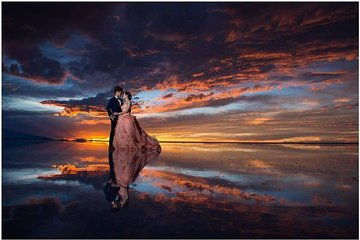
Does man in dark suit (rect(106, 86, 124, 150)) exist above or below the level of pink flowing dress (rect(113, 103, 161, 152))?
above

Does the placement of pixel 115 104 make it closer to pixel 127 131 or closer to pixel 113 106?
pixel 113 106

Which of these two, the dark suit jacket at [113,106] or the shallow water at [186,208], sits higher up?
the dark suit jacket at [113,106]

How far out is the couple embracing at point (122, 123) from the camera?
1355cm

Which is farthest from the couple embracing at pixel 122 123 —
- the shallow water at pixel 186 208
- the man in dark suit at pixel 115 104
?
the shallow water at pixel 186 208

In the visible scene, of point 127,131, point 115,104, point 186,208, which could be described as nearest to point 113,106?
point 115,104

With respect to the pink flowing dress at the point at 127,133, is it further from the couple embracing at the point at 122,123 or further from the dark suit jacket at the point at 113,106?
the dark suit jacket at the point at 113,106

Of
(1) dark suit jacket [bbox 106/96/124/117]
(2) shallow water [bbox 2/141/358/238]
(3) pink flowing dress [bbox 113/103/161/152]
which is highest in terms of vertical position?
(1) dark suit jacket [bbox 106/96/124/117]

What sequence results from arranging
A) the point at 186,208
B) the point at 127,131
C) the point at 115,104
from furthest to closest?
the point at 115,104
the point at 127,131
the point at 186,208

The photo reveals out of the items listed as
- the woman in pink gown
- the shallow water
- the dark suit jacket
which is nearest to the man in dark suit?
the dark suit jacket

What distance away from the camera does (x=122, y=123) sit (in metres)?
13.6

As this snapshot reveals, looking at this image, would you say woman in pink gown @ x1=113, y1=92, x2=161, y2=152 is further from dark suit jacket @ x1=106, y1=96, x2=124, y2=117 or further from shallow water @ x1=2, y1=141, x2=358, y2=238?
shallow water @ x1=2, y1=141, x2=358, y2=238

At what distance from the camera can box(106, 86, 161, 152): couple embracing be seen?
1355 centimetres

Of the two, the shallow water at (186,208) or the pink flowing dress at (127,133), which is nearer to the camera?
the shallow water at (186,208)

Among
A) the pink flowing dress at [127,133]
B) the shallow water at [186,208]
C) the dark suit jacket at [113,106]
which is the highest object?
the dark suit jacket at [113,106]
